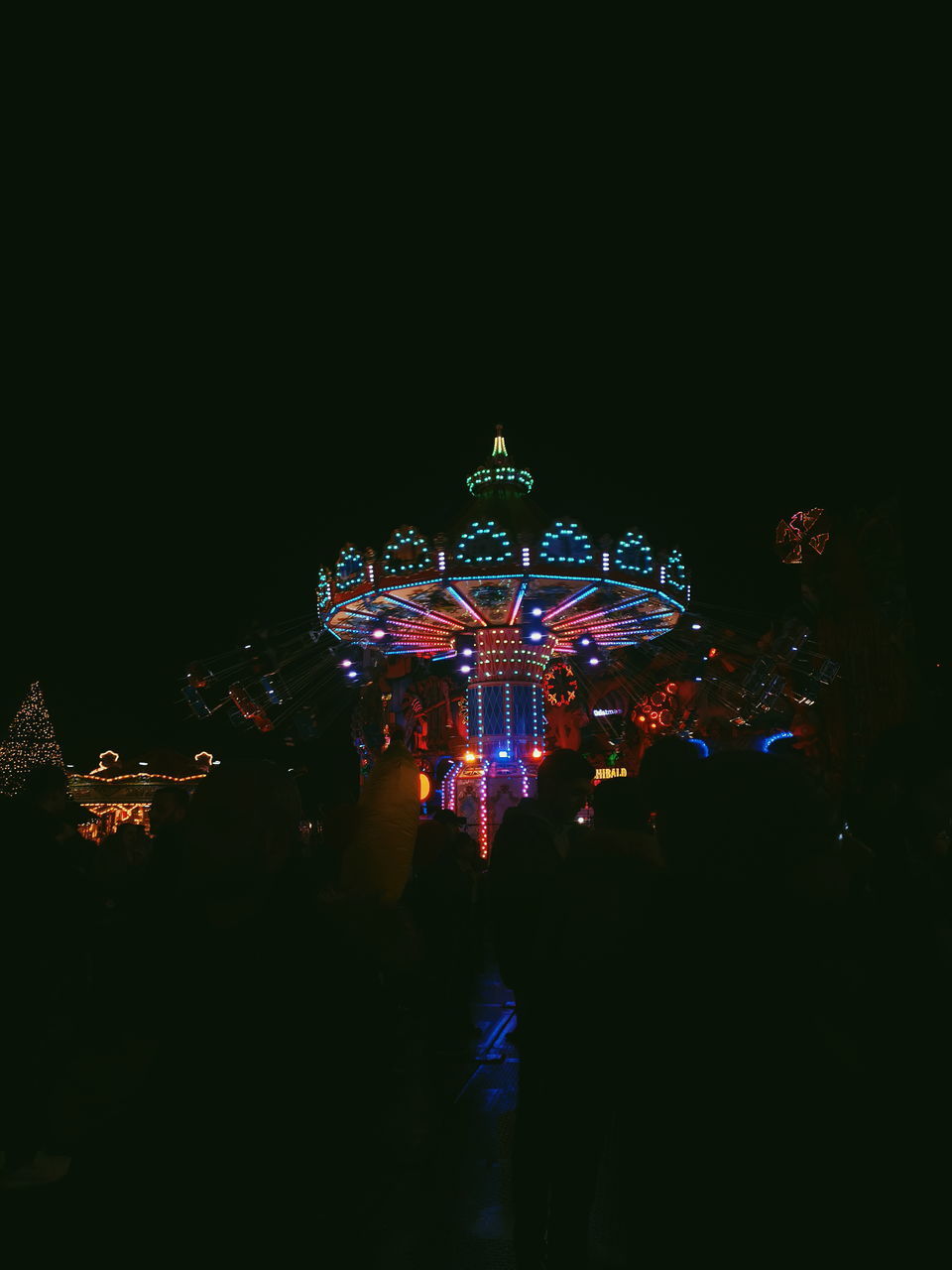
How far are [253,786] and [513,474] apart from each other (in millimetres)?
14745

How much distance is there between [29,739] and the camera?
2038cm

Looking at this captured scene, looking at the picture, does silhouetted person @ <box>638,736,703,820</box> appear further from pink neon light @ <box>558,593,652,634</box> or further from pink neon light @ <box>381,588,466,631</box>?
pink neon light @ <box>558,593,652,634</box>


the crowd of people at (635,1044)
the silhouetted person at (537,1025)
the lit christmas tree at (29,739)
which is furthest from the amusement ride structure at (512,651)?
the crowd of people at (635,1044)

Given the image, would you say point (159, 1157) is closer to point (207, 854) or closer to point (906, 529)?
point (207, 854)

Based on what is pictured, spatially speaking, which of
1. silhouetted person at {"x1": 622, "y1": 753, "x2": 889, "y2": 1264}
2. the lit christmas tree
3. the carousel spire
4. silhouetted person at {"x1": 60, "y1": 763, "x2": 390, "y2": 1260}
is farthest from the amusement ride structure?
silhouetted person at {"x1": 622, "y1": 753, "x2": 889, "y2": 1264}

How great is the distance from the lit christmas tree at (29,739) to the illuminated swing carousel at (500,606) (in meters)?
7.74

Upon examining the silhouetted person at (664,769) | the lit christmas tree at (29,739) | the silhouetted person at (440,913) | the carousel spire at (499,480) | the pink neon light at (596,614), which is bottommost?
the silhouetted person at (440,913)

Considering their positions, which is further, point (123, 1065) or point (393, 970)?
point (393, 970)

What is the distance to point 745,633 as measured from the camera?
21359 mm

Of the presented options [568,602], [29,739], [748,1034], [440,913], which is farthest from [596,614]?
[748,1034]

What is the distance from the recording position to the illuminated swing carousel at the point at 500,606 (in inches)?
541

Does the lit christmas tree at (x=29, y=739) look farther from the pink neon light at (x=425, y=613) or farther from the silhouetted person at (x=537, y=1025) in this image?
the silhouetted person at (x=537, y=1025)

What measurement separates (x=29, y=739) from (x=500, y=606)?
478 inches

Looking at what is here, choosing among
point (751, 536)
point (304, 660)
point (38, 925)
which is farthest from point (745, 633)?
point (38, 925)
